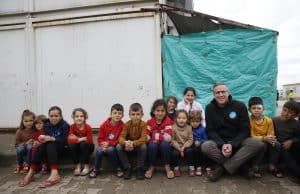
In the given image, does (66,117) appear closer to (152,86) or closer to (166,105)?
(152,86)

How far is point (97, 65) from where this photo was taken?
6.47 metres

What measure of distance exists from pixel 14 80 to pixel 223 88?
197 inches

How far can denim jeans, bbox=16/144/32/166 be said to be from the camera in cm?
441

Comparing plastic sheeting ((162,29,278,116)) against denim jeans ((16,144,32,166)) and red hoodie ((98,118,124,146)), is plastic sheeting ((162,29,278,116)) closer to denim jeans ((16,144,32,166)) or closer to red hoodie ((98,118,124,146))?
red hoodie ((98,118,124,146))

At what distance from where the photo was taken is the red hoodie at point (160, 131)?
4148 mm

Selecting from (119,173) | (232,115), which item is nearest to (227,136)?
(232,115)

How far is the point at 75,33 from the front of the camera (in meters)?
6.55

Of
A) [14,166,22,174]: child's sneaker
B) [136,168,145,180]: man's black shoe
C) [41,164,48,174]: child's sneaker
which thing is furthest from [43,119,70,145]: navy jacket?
[136,168,145,180]: man's black shoe

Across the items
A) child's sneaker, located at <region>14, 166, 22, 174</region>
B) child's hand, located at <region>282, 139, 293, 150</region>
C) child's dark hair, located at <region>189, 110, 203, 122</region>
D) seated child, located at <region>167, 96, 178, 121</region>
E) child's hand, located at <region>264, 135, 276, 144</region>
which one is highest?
seated child, located at <region>167, 96, 178, 121</region>

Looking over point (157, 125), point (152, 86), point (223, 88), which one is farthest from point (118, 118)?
Result: point (152, 86)

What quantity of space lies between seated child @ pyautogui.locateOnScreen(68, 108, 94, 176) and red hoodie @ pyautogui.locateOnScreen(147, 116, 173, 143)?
88cm

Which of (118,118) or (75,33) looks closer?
(118,118)

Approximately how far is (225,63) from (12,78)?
15.7 feet

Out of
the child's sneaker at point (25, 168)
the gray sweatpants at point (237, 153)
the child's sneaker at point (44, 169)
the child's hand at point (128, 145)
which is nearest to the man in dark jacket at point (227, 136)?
the gray sweatpants at point (237, 153)
